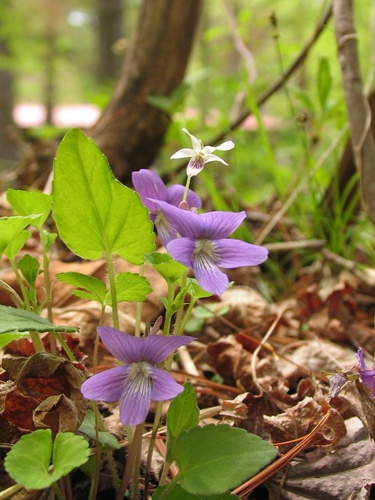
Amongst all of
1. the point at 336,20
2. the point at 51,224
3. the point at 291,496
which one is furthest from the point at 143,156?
the point at 291,496

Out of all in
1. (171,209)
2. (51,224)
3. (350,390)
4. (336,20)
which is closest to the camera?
(171,209)

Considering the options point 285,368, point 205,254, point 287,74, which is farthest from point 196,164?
point 287,74

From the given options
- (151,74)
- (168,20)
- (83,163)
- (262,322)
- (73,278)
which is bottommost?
(262,322)

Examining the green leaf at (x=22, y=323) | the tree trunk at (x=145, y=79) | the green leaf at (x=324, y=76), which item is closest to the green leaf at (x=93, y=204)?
the green leaf at (x=22, y=323)

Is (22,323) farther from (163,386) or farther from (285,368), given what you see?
(285,368)

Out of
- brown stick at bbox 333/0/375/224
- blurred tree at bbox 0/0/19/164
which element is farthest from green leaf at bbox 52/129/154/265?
blurred tree at bbox 0/0/19/164

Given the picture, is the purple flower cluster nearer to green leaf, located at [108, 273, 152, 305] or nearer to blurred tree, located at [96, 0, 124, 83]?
green leaf, located at [108, 273, 152, 305]

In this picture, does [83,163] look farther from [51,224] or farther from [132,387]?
[51,224]
